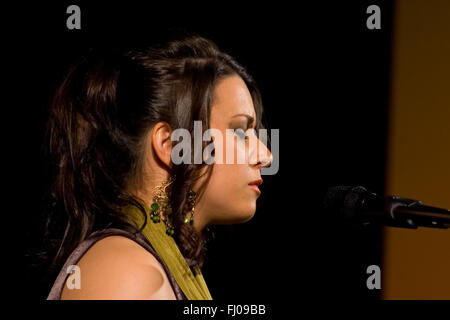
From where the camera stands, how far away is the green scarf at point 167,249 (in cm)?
127

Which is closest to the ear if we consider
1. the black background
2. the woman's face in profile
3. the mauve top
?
the woman's face in profile

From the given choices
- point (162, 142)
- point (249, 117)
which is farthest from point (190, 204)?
point (249, 117)

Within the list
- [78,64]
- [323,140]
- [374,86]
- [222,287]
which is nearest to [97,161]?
[78,64]

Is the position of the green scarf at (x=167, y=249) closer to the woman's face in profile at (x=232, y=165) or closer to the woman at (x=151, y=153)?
the woman at (x=151, y=153)

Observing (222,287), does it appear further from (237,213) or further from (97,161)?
(97,161)

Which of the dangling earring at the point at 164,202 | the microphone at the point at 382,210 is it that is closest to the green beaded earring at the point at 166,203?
the dangling earring at the point at 164,202

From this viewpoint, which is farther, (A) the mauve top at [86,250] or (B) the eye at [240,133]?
(B) the eye at [240,133]

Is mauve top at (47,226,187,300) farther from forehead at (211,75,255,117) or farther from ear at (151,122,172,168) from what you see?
forehead at (211,75,255,117)

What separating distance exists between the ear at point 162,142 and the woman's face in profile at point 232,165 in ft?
0.37

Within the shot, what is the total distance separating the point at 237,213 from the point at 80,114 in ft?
1.54

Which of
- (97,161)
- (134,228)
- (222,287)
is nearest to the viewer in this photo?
(134,228)

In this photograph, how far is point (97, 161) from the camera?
4.47 ft

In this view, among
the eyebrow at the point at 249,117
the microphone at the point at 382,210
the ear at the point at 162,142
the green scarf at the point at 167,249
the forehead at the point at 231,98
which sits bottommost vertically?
the green scarf at the point at 167,249

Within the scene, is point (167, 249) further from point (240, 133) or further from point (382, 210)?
point (382, 210)
